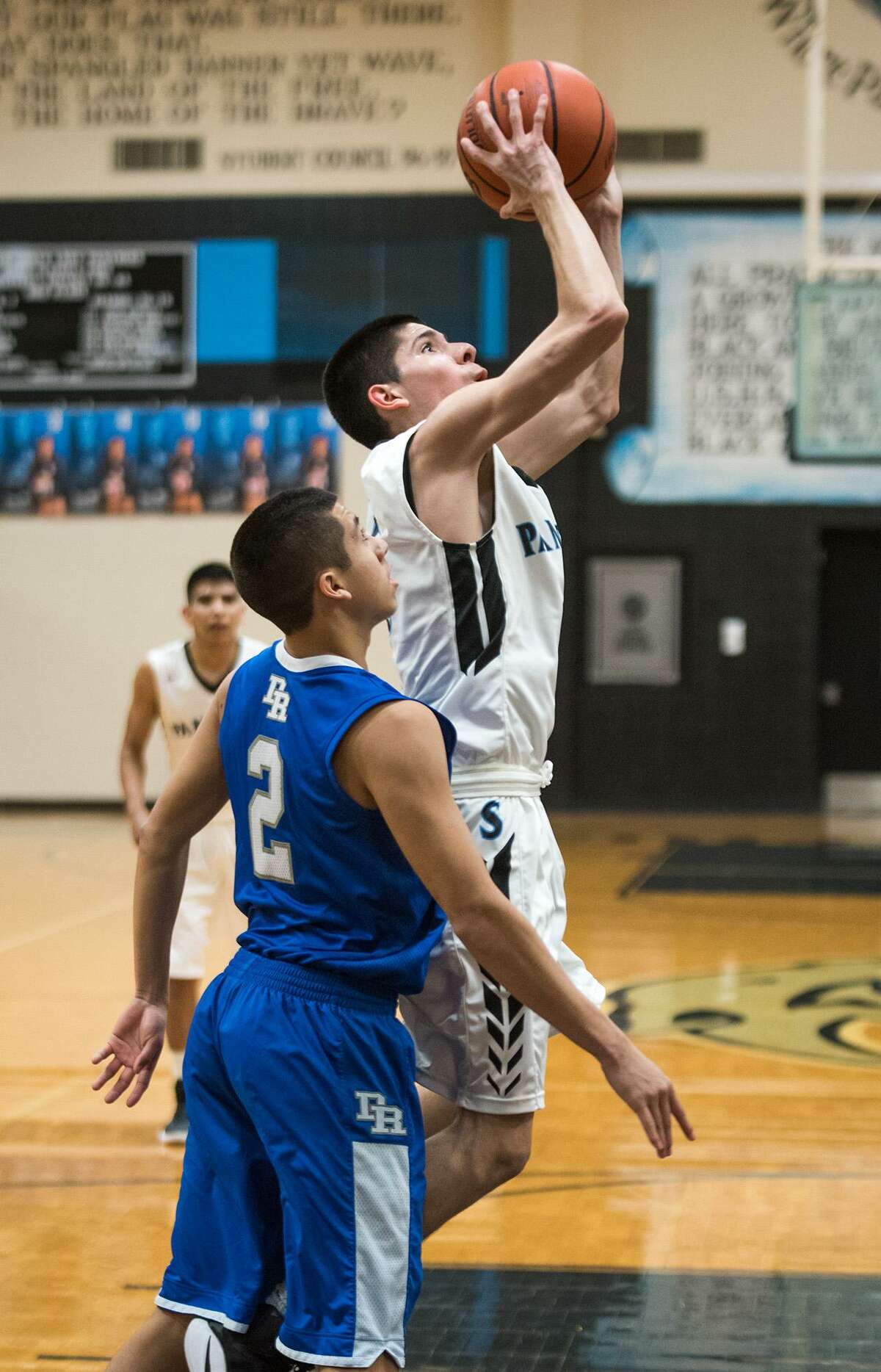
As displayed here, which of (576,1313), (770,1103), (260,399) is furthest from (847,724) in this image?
(576,1313)

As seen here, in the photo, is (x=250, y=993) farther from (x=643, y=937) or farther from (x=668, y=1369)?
(x=643, y=937)

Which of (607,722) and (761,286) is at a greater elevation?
(761,286)

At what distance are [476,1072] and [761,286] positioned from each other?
480 inches

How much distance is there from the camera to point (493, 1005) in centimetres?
257

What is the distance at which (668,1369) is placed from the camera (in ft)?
9.53

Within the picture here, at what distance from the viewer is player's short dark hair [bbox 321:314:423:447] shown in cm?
286

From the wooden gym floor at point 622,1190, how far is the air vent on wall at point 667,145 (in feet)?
26.5

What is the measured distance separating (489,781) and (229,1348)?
955 mm

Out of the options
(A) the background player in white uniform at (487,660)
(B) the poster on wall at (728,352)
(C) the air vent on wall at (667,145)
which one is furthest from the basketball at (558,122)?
(C) the air vent on wall at (667,145)

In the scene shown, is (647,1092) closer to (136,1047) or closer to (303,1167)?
(303,1167)

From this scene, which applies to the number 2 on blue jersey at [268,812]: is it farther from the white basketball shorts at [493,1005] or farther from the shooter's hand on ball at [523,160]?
the shooter's hand on ball at [523,160]

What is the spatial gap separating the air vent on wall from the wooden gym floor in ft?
26.5

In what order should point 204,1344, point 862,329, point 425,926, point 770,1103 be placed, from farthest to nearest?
1. point 862,329
2. point 770,1103
3. point 425,926
4. point 204,1344

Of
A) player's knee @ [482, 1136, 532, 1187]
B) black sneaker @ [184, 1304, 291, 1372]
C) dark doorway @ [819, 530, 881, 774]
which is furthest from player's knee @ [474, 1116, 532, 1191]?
dark doorway @ [819, 530, 881, 774]
